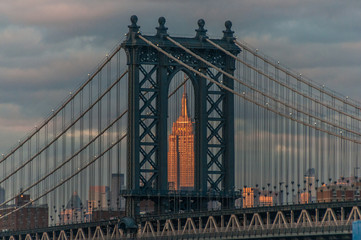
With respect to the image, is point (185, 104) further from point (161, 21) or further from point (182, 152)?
point (161, 21)

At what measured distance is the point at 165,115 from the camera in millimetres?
177625

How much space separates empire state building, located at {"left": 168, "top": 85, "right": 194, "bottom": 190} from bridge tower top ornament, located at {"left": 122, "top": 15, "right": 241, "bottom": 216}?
6.02 feet

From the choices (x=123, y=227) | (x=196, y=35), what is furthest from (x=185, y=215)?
(x=196, y=35)

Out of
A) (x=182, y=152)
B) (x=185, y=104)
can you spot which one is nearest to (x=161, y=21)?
(x=185, y=104)

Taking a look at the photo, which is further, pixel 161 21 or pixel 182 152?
pixel 182 152

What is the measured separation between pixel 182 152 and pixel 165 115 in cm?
733

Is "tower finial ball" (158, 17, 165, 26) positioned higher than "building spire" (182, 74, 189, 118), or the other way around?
"tower finial ball" (158, 17, 165, 26)

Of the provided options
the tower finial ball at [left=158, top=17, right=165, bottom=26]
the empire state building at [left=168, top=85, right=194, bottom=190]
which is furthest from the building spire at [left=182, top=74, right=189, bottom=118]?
the tower finial ball at [left=158, top=17, right=165, bottom=26]

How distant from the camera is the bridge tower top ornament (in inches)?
6934

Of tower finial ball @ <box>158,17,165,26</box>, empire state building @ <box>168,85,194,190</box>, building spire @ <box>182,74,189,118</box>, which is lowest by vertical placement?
→ empire state building @ <box>168,85,194,190</box>

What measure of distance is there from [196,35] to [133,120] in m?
12.0

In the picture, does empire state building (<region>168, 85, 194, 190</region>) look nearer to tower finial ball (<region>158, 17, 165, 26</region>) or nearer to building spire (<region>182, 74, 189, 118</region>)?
building spire (<region>182, 74, 189, 118</region>)

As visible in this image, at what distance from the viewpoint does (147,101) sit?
178m

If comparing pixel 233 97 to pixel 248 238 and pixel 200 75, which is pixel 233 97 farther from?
pixel 248 238
